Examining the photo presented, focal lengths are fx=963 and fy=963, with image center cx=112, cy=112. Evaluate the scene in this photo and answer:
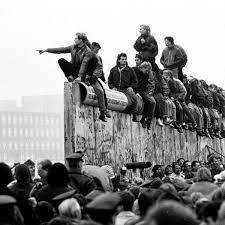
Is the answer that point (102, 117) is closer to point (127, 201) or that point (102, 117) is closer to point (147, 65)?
point (147, 65)

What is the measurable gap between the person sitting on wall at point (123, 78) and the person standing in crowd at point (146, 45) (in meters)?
2.24

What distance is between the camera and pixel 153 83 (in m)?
23.9

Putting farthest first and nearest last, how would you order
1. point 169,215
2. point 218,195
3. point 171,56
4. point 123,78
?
point 171,56
point 123,78
point 218,195
point 169,215

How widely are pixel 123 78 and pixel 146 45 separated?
302cm

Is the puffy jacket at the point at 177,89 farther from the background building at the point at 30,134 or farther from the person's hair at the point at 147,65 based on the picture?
→ the background building at the point at 30,134

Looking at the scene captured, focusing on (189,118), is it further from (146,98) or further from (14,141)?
(14,141)

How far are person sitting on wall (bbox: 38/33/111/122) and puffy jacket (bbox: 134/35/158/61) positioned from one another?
17.2 feet

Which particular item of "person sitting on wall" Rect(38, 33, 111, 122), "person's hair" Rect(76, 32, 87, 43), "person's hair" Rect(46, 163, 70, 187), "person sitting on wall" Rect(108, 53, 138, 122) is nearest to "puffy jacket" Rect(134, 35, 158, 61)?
"person sitting on wall" Rect(108, 53, 138, 122)

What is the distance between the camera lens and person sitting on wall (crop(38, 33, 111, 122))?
741 inches

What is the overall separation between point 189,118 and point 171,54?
242 centimetres

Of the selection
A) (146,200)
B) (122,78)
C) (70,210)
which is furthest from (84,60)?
(70,210)

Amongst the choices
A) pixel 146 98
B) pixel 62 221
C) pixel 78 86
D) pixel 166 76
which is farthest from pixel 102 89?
pixel 62 221

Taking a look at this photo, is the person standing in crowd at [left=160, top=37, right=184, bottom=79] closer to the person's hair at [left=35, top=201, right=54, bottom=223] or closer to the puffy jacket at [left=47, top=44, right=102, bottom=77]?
the puffy jacket at [left=47, top=44, right=102, bottom=77]

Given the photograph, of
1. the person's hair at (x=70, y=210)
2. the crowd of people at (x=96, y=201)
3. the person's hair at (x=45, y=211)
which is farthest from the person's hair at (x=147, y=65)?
the person's hair at (x=70, y=210)
